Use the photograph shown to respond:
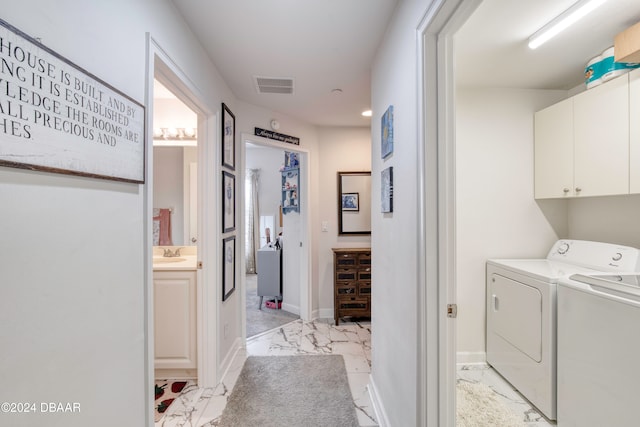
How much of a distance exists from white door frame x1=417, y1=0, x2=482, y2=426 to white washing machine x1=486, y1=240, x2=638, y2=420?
117cm

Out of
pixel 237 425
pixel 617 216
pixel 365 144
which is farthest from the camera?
pixel 365 144

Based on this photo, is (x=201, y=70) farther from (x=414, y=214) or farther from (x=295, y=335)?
(x=295, y=335)

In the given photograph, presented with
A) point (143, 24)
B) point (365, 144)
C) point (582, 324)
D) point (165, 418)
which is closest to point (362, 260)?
point (365, 144)

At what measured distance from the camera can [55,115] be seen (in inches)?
31.3

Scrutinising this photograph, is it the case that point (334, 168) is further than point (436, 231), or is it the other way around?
point (334, 168)

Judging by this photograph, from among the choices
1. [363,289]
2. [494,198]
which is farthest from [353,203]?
[494,198]

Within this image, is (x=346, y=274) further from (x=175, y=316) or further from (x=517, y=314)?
(x=175, y=316)

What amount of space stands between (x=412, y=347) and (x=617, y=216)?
82.3 inches

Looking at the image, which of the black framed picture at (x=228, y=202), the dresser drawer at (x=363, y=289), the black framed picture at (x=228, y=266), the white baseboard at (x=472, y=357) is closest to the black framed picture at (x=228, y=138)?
the black framed picture at (x=228, y=202)

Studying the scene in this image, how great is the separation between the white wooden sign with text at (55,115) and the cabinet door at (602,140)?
2.91 m

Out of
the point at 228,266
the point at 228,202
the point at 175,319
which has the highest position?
the point at 228,202

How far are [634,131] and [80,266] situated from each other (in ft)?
10.0

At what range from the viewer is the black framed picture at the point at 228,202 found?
2361 millimetres

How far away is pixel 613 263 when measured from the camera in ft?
6.26
